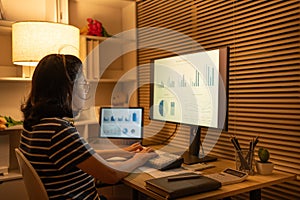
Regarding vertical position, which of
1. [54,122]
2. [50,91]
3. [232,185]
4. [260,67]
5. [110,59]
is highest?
[110,59]

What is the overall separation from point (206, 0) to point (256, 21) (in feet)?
1.40

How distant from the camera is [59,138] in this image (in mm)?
1128

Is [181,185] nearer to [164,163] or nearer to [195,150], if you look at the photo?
[164,163]

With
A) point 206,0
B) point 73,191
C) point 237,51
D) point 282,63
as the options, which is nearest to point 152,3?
point 206,0

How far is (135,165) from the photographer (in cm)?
146

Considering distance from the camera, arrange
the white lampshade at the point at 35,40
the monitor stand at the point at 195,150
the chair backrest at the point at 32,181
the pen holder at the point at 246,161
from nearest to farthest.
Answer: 1. the chair backrest at the point at 32,181
2. the pen holder at the point at 246,161
3. the monitor stand at the point at 195,150
4. the white lampshade at the point at 35,40

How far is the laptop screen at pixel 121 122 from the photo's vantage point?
7.07 ft

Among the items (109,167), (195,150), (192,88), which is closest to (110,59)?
(192,88)

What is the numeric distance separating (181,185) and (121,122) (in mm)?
1103

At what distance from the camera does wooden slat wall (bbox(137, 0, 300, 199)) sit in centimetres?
139

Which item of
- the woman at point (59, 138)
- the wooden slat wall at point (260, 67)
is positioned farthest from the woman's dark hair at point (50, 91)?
the wooden slat wall at point (260, 67)

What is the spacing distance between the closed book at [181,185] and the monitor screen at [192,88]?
365 millimetres

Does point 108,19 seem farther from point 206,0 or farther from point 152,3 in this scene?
point 206,0

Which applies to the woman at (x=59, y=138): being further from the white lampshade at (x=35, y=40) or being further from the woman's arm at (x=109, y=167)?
the white lampshade at (x=35, y=40)
